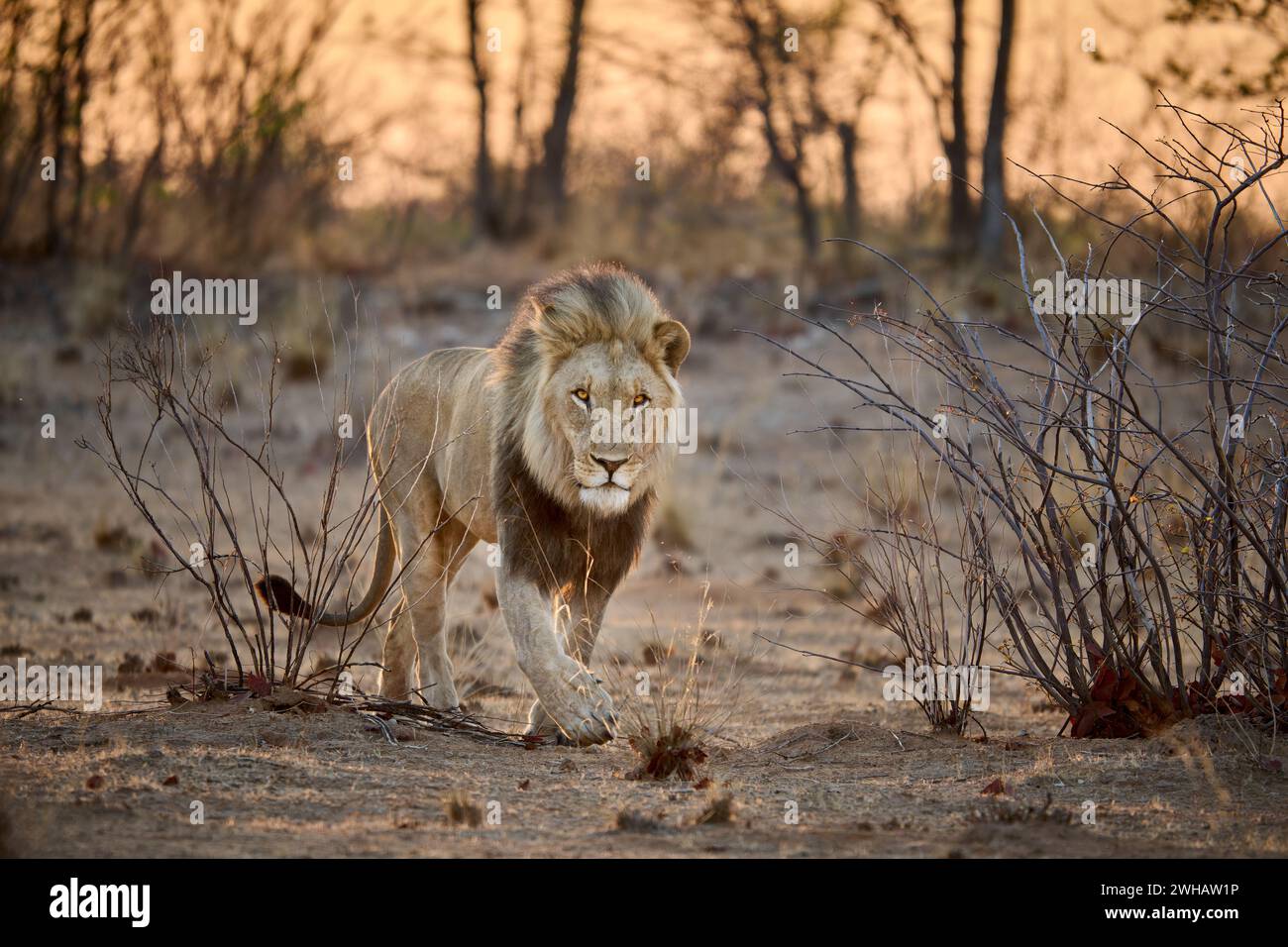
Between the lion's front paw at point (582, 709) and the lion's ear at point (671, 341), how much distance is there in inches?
51.4

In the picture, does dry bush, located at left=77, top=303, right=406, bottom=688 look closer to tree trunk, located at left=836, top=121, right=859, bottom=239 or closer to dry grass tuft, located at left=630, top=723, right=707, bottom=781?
dry grass tuft, located at left=630, top=723, right=707, bottom=781

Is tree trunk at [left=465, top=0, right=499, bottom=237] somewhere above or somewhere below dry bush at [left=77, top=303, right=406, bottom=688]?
above

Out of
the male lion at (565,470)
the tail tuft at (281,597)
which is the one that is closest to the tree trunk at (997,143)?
the male lion at (565,470)

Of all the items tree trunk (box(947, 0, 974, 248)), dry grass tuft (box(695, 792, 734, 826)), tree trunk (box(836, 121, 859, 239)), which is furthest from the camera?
tree trunk (box(836, 121, 859, 239))

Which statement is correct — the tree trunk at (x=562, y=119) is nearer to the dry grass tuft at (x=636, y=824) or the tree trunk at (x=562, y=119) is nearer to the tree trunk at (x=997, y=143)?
the tree trunk at (x=997, y=143)

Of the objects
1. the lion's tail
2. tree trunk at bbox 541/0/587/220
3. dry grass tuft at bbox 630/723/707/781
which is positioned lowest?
dry grass tuft at bbox 630/723/707/781

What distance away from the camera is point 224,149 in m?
19.1

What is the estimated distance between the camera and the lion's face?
5543 mm

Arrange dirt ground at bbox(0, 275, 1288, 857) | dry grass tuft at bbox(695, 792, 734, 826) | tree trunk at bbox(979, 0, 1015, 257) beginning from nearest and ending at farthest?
dirt ground at bbox(0, 275, 1288, 857) → dry grass tuft at bbox(695, 792, 734, 826) → tree trunk at bbox(979, 0, 1015, 257)

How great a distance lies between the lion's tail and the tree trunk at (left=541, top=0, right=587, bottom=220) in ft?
53.5

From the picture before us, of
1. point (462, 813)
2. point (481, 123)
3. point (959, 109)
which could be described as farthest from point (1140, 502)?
point (481, 123)

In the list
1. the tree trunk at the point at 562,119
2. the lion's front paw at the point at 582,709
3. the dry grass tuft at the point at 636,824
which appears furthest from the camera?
the tree trunk at the point at 562,119

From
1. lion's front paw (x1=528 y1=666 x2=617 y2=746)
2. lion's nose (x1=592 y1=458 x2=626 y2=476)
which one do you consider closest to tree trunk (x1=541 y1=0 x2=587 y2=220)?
lion's nose (x1=592 y1=458 x2=626 y2=476)

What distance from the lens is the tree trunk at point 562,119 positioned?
23188mm
